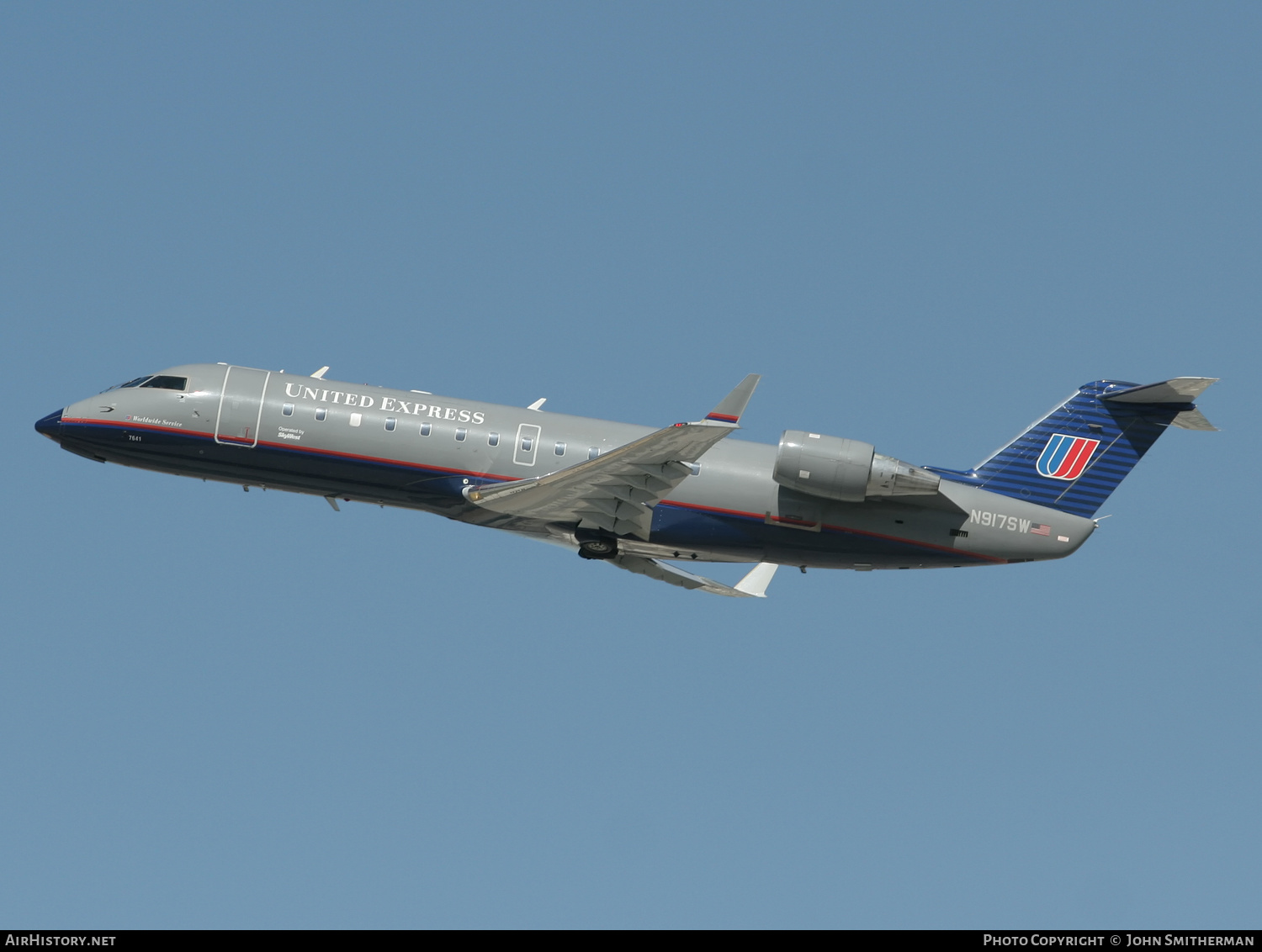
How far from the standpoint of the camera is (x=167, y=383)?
33.2 meters

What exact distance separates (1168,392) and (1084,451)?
2206 millimetres

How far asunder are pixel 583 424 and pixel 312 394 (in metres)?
5.94

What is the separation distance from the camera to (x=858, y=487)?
103 ft

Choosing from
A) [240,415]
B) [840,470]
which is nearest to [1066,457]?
[840,470]

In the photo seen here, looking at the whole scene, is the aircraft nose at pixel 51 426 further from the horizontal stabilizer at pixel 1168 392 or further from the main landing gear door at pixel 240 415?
the horizontal stabilizer at pixel 1168 392

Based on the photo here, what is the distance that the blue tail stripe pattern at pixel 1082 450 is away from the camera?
110ft

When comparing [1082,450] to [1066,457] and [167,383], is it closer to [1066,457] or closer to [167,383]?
[1066,457]

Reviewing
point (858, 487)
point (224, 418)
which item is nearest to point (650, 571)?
point (858, 487)

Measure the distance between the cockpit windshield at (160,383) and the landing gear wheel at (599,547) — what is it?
30.9 feet

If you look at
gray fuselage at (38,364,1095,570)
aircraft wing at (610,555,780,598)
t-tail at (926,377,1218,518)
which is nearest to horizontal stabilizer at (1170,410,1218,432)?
t-tail at (926,377,1218,518)

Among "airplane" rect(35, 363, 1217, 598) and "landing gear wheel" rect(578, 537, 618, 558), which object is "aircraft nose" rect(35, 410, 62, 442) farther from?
"landing gear wheel" rect(578, 537, 618, 558)

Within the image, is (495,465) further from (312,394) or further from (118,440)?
(118,440)
